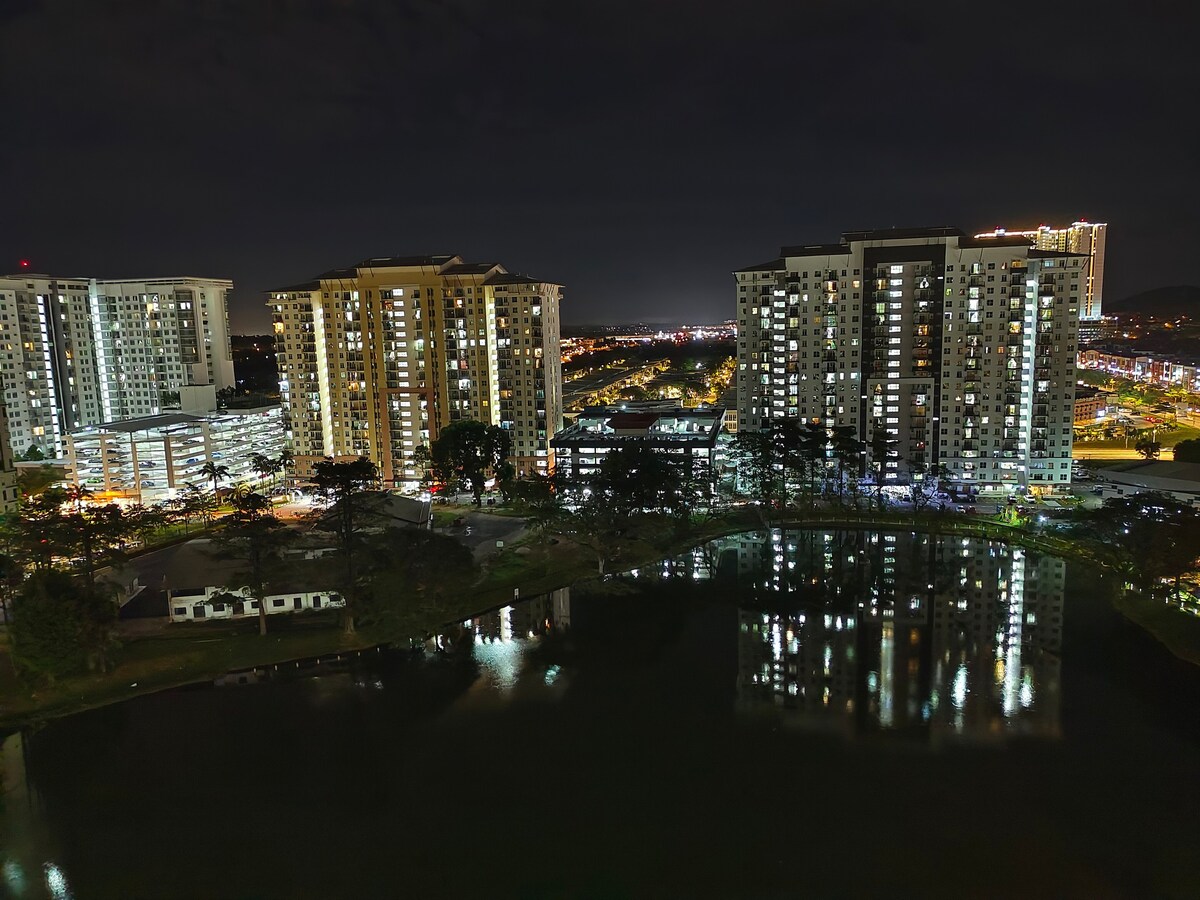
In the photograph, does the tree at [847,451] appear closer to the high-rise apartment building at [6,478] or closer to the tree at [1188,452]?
the tree at [1188,452]

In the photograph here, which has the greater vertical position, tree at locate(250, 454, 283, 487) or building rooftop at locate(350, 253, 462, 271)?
building rooftop at locate(350, 253, 462, 271)

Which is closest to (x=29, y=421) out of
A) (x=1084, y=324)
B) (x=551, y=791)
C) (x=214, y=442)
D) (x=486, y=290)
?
(x=214, y=442)

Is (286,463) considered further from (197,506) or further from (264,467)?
(197,506)

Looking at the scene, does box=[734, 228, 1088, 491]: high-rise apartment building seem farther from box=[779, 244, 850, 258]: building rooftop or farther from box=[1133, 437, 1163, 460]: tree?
box=[1133, 437, 1163, 460]: tree

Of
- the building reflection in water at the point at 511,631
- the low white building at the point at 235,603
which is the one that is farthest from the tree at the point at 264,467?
the building reflection in water at the point at 511,631

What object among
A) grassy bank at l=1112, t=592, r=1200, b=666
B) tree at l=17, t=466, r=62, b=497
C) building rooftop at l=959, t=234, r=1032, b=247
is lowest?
grassy bank at l=1112, t=592, r=1200, b=666

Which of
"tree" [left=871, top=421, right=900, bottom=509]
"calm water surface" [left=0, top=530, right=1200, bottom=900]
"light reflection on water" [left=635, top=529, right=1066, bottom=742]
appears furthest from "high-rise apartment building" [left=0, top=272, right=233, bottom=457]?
"tree" [left=871, top=421, right=900, bottom=509]
